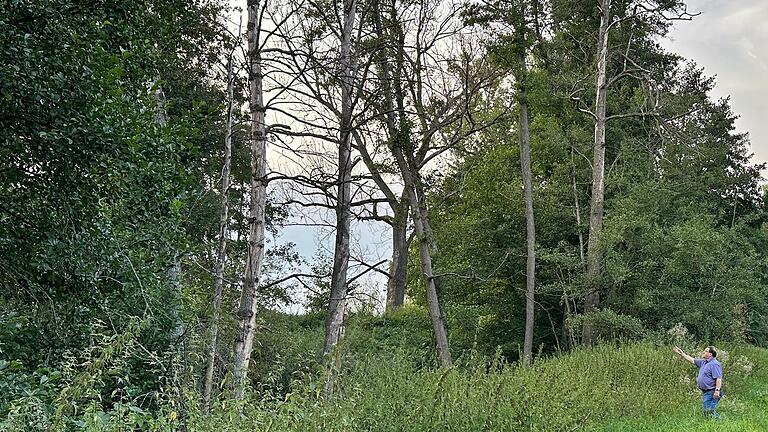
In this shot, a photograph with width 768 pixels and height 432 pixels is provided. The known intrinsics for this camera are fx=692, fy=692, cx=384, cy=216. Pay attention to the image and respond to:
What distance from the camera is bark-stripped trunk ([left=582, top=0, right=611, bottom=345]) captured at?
63.8ft

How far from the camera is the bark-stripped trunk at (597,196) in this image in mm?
19438

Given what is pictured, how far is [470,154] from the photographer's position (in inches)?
877

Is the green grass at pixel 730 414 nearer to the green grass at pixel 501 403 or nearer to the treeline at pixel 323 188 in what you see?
the green grass at pixel 501 403

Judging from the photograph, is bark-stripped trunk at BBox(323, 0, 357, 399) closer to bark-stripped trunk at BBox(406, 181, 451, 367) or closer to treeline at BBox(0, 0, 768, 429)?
treeline at BBox(0, 0, 768, 429)

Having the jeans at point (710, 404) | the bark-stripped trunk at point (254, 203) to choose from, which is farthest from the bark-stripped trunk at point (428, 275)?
the bark-stripped trunk at point (254, 203)

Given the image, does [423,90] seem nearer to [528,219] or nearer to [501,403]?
[528,219]

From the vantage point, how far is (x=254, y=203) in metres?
9.70

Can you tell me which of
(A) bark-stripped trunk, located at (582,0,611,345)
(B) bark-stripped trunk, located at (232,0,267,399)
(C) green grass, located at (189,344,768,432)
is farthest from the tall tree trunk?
(B) bark-stripped trunk, located at (232,0,267,399)

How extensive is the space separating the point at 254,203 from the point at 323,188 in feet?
7.40

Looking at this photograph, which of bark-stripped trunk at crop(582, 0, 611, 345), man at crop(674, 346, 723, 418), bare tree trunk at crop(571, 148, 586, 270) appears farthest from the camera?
bare tree trunk at crop(571, 148, 586, 270)

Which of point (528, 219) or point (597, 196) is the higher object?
point (597, 196)

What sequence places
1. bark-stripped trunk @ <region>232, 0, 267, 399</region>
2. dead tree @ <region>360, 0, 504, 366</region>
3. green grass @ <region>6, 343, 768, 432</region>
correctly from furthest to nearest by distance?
dead tree @ <region>360, 0, 504, 366</region> < bark-stripped trunk @ <region>232, 0, 267, 399</region> < green grass @ <region>6, 343, 768, 432</region>

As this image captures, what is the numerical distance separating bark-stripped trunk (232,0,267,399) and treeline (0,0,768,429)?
36mm

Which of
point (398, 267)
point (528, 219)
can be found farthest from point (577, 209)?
point (398, 267)
